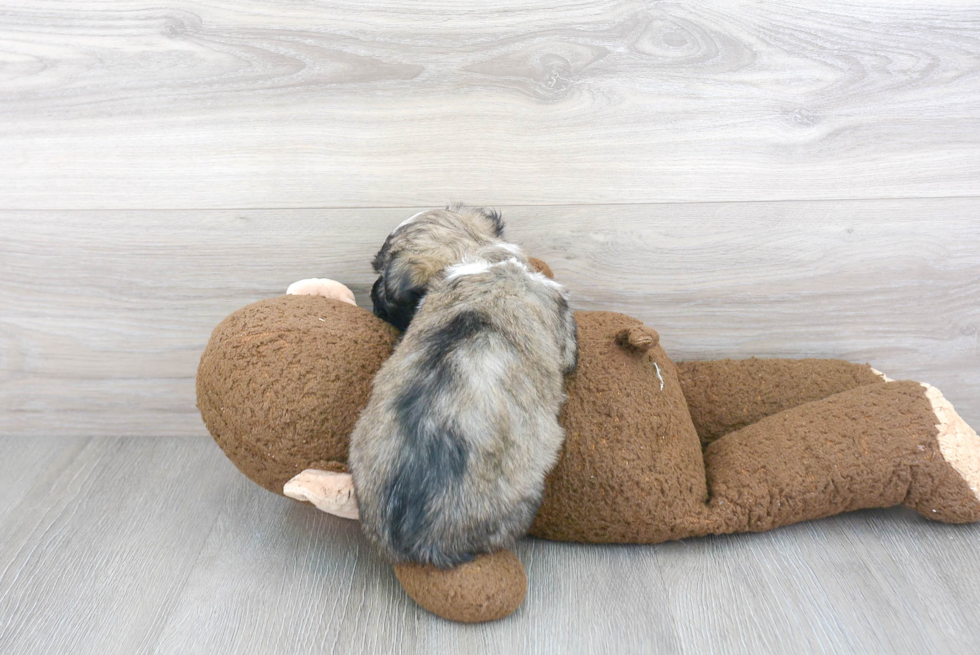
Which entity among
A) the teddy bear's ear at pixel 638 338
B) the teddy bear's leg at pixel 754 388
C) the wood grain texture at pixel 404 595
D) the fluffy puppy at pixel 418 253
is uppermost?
the fluffy puppy at pixel 418 253

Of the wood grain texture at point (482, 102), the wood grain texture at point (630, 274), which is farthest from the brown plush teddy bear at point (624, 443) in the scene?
the wood grain texture at point (482, 102)

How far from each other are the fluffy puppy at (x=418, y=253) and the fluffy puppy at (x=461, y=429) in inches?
2.8

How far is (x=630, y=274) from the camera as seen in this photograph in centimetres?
153

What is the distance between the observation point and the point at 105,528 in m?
1.37

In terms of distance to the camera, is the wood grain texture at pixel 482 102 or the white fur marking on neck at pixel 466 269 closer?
the white fur marking on neck at pixel 466 269

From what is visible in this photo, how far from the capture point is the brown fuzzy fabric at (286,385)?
1.19 m

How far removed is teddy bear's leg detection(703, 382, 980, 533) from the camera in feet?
4.01

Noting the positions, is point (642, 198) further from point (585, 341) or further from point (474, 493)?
point (474, 493)

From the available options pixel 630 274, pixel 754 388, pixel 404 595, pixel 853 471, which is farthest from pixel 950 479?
pixel 404 595

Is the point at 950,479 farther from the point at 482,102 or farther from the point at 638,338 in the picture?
the point at 482,102

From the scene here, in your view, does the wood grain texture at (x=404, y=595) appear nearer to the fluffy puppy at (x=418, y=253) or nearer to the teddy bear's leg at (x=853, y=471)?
the teddy bear's leg at (x=853, y=471)

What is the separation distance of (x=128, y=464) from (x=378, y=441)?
868 mm

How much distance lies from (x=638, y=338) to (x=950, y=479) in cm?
60

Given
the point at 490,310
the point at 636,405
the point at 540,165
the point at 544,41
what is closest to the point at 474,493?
the point at 490,310
